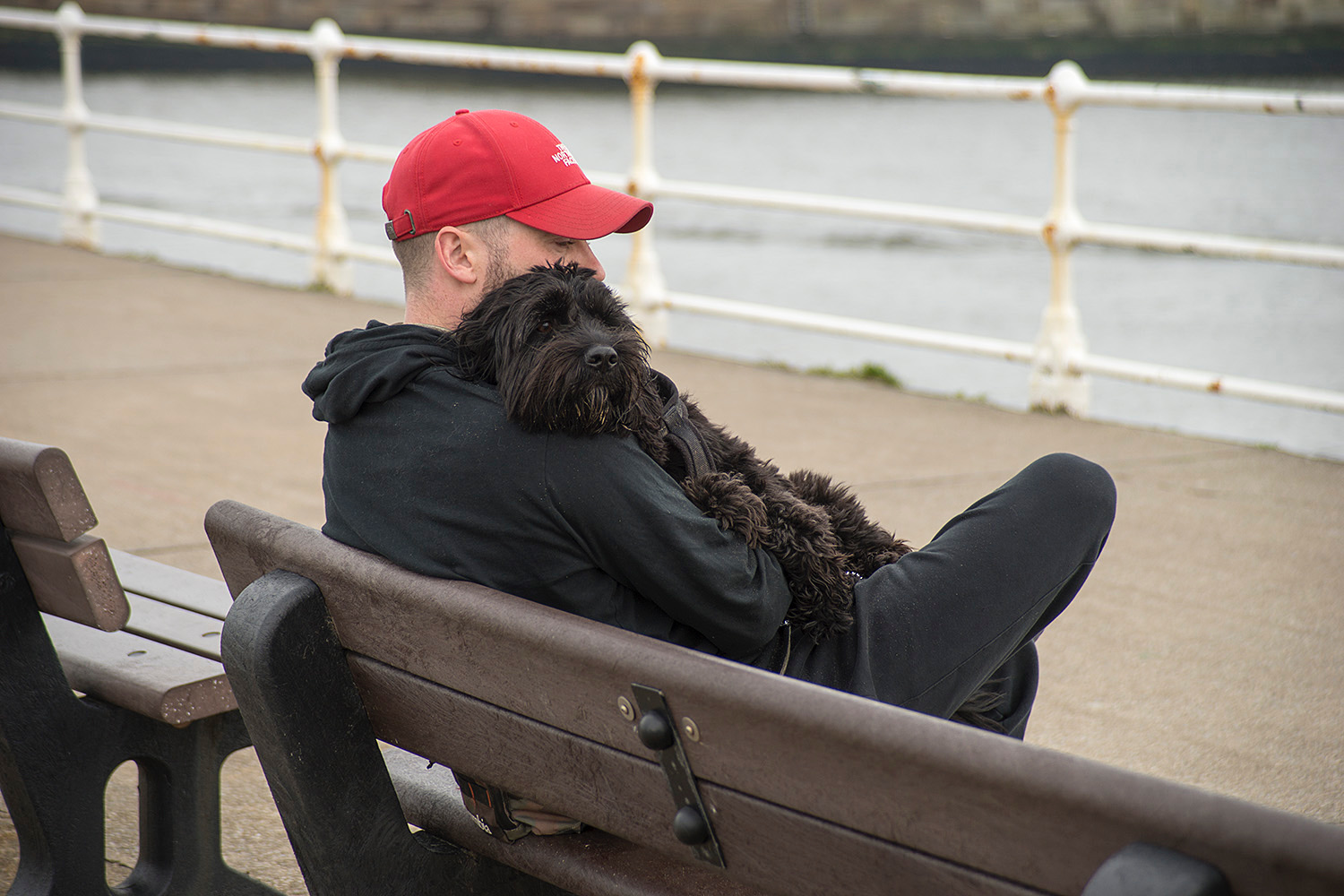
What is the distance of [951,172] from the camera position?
27766 millimetres

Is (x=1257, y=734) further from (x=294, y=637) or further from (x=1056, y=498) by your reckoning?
(x=294, y=637)

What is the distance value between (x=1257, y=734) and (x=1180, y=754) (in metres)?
0.23

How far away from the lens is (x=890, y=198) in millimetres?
20203

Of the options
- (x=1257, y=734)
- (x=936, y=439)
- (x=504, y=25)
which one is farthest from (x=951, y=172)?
(x=1257, y=734)

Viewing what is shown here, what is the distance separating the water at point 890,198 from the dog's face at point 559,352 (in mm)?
5334

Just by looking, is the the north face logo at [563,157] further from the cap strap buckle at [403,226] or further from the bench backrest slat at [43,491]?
the bench backrest slat at [43,491]

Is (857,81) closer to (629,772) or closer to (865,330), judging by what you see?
(865,330)

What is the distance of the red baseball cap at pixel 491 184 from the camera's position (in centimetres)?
211

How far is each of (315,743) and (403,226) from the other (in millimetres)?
845

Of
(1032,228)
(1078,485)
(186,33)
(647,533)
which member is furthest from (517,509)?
(186,33)

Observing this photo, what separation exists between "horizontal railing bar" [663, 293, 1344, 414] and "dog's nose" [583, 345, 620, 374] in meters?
4.16

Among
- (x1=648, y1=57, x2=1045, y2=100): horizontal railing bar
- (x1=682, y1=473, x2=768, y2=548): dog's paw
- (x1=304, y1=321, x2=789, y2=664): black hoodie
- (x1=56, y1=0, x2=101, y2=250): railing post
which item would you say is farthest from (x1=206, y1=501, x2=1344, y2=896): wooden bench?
(x1=56, y1=0, x2=101, y2=250): railing post

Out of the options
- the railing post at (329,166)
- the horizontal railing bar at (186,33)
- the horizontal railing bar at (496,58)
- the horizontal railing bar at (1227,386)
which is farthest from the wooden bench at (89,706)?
the horizontal railing bar at (186,33)

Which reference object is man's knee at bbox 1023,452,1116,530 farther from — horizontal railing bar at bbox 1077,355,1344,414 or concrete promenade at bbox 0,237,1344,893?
horizontal railing bar at bbox 1077,355,1344,414
